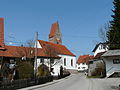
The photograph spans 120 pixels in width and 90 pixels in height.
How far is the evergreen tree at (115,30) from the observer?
1555 inches

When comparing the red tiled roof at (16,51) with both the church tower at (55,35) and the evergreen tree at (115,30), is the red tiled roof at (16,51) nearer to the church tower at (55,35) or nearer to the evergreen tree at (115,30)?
the evergreen tree at (115,30)

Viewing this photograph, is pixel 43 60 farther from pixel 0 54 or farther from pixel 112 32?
pixel 112 32

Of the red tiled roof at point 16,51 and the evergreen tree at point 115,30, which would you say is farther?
the red tiled roof at point 16,51

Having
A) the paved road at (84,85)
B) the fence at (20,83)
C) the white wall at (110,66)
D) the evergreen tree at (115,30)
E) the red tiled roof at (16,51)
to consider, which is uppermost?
the evergreen tree at (115,30)

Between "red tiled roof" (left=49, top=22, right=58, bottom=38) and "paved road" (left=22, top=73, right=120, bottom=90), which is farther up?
"red tiled roof" (left=49, top=22, right=58, bottom=38)

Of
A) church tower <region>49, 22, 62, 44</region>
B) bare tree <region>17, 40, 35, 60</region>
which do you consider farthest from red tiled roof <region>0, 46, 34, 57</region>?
church tower <region>49, 22, 62, 44</region>

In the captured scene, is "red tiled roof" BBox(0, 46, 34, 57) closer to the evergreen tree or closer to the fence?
the fence

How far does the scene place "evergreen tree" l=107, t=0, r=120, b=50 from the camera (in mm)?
39500

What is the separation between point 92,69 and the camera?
46906 mm

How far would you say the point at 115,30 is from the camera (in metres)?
39.8

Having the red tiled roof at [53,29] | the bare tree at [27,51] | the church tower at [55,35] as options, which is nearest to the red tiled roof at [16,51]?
the bare tree at [27,51]

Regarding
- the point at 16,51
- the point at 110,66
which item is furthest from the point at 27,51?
the point at 110,66

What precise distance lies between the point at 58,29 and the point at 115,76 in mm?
62305

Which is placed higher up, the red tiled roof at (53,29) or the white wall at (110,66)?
the red tiled roof at (53,29)
